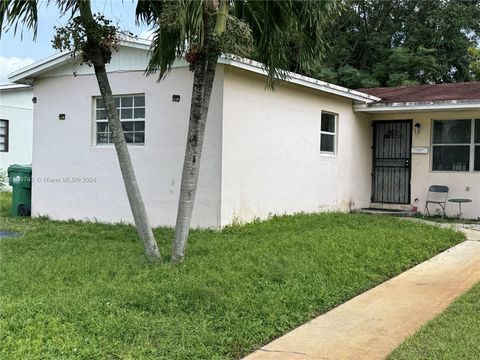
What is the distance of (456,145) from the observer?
42.5 feet

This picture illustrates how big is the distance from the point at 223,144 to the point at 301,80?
8.60ft

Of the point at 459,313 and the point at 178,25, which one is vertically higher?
the point at 178,25

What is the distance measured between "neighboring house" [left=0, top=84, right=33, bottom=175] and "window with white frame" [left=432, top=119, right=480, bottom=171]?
1405 centimetres

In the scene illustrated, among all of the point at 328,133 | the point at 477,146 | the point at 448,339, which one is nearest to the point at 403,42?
the point at 477,146

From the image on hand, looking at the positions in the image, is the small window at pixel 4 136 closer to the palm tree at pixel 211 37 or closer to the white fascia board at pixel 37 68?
the white fascia board at pixel 37 68

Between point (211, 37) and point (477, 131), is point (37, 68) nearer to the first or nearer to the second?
point (211, 37)

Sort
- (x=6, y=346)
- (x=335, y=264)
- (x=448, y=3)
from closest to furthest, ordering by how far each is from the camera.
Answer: (x=6, y=346) → (x=335, y=264) → (x=448, y=3)

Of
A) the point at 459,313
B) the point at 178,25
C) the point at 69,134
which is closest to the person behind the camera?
the point at 459,313

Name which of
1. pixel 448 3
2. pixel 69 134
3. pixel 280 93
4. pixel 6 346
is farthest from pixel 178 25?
pixel 448 3

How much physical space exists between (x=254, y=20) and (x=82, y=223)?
5931 millimetres

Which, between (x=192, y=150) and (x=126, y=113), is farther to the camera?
(x=126, y=113)

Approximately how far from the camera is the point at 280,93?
10820 millimetres

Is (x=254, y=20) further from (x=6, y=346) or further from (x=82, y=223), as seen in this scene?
(x=82, y=223)

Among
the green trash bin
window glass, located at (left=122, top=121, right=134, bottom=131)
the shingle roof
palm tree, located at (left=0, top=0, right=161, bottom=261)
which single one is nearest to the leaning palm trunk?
palm tree, located at (left=0, top=0, right=161, bottom=261)
